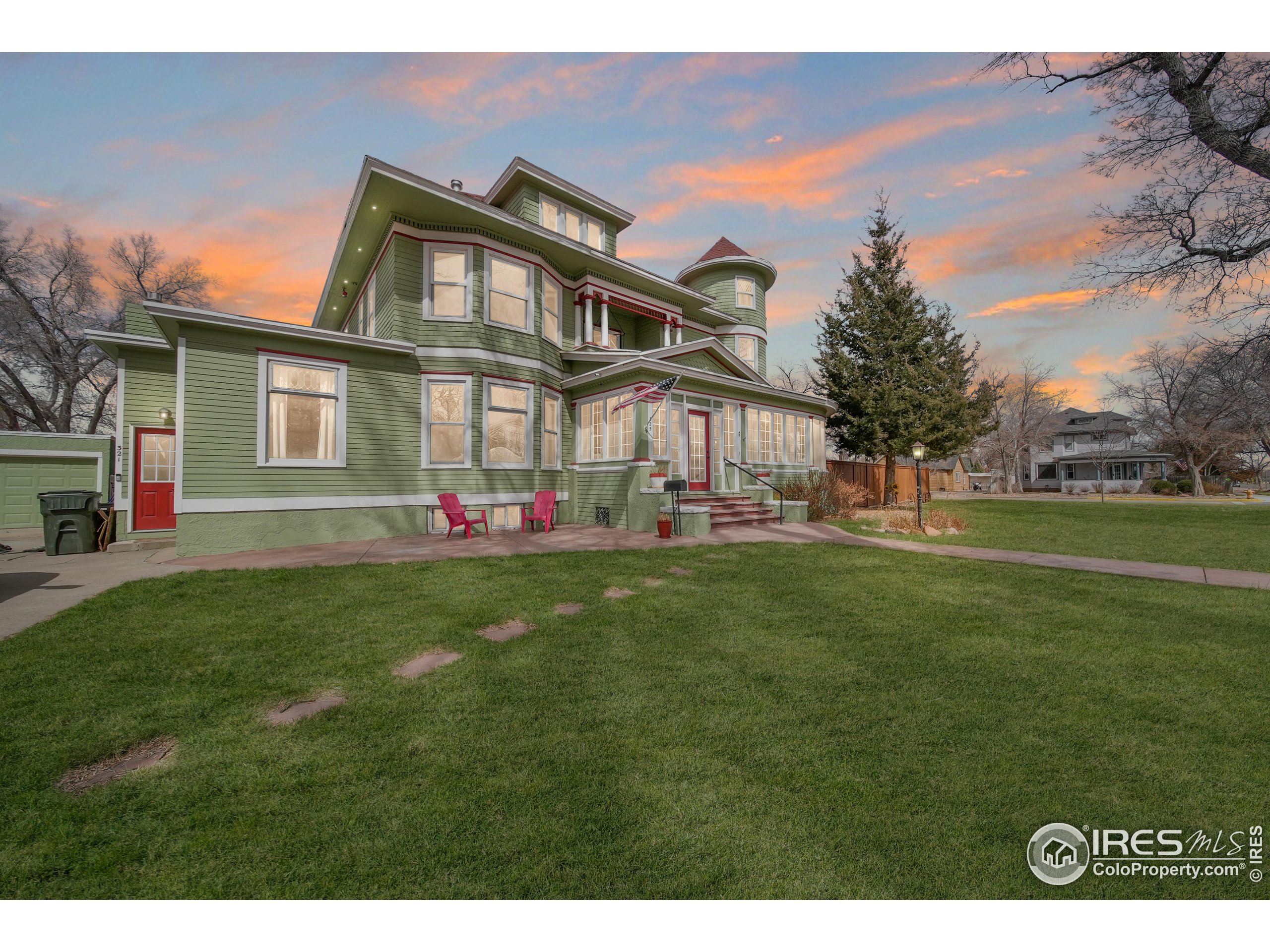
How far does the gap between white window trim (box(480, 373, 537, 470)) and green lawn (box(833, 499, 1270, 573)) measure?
28.0 feet

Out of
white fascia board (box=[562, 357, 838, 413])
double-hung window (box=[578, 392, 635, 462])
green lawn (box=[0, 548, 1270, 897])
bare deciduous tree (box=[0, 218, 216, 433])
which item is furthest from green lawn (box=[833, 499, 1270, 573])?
bare deciduous tree (box=[0, 218, 216, 433])

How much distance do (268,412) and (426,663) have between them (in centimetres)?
843

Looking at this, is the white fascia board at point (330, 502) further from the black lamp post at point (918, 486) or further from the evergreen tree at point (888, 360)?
the evergreen tree at point (888, 360)

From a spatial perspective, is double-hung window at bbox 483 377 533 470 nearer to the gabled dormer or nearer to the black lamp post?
the gabled dormer

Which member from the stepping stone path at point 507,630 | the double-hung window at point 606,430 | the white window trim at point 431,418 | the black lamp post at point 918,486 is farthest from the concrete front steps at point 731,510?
the stepping stone path at point 507,630

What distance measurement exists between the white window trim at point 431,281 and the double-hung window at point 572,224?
3586 millimetres

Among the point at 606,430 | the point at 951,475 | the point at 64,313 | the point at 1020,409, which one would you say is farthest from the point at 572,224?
the point at 951,475

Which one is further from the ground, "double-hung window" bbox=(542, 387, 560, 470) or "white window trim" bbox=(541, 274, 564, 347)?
"white window trim" bbox=(541, 274, 564, 347)

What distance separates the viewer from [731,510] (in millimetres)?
12773

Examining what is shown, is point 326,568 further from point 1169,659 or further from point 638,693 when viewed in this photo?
point 1169,659

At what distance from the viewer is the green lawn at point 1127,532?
29.1ft

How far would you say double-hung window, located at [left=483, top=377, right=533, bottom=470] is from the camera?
1213cm

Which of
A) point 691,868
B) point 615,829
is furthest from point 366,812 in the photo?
point 691,868

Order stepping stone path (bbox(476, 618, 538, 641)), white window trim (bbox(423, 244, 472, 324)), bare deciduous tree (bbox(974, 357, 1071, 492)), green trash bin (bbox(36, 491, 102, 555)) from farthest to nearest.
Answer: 1. bare deciduous tree (bbox(974, 357, 1071, 492))
2. white window trim (bbox(423, 244, 472, 324))
3. green trash bin (bbox(36, 491, 102, 555))
4. stepping stone path (bbox(476, 618, 538, 641))
